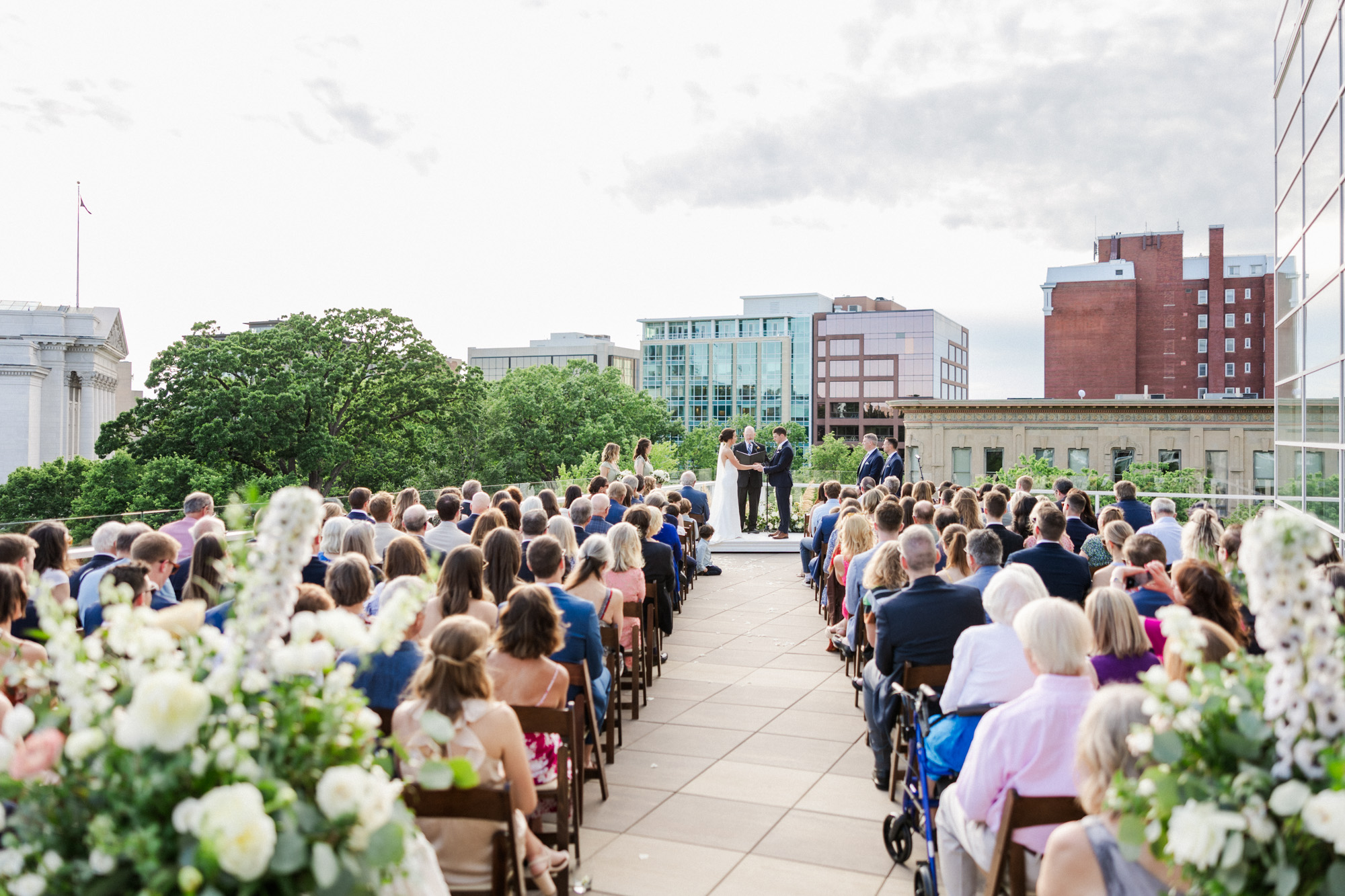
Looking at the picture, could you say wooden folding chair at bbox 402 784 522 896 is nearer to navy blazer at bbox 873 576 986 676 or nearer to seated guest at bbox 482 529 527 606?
seated guest at bbox 482 529 527 606

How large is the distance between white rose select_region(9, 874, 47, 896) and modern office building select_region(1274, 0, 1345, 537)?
12.2 m

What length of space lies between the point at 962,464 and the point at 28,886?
51.0 m

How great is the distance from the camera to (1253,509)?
15297mm

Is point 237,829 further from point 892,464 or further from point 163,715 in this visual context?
point 892,464

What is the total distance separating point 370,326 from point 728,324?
267ft

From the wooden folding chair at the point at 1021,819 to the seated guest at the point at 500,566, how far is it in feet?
11.5

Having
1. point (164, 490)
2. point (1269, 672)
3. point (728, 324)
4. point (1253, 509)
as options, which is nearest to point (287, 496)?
point (1269, 672)

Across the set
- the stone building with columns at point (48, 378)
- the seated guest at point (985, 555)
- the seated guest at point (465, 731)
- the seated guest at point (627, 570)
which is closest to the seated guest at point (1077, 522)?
the seated guest at point (985, 555)

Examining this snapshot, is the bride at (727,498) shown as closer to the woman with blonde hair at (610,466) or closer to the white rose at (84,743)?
the woman with blonde hair at (610,466)

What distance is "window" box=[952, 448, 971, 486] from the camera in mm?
49531

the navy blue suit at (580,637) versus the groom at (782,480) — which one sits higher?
the groom at (782,480)

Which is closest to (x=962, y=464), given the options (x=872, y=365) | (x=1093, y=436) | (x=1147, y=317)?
(x=1093, y=436)

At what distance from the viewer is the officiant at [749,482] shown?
1806cm

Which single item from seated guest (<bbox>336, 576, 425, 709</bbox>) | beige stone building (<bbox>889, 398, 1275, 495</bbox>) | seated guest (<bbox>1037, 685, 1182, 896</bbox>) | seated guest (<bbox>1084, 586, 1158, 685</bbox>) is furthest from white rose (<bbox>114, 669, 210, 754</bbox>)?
beige stone building (<bbox>889, 398, 1275, 495</bbox>)
